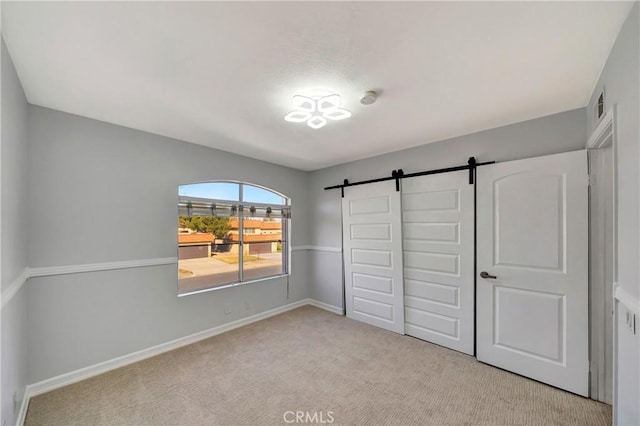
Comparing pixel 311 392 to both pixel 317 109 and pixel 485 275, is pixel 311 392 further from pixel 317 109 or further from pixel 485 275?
pixel 317 109

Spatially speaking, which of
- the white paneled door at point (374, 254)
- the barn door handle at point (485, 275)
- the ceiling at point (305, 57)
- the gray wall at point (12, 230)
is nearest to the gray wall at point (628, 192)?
the ceiling at point (305, 57)

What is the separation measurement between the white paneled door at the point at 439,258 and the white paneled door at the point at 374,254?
135 millimetres

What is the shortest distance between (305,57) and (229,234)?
2.77m

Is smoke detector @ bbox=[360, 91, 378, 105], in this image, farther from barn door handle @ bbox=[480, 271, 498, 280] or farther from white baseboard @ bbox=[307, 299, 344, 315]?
white baseboard @ bbox=[307, 299, 344, 315]

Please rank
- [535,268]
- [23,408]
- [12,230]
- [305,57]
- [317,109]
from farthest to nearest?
[535,268] → [317,109] → [23,408] → [12,230] → [305,57]

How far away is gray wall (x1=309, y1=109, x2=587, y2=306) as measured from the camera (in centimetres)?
235

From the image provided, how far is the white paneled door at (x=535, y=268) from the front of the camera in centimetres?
215

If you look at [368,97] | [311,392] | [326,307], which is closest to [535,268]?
[368,97]

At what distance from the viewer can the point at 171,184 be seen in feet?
9.78

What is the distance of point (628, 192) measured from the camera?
4.07 feet

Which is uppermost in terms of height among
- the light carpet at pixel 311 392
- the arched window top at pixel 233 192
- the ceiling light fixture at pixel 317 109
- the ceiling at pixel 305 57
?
the ceiling at pixel 305 57

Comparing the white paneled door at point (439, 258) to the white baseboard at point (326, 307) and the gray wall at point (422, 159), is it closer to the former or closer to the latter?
the gray wall at point (422, 159)

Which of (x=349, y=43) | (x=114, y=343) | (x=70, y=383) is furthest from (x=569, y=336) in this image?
(x=70, y=383)

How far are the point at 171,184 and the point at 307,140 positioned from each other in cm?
172
